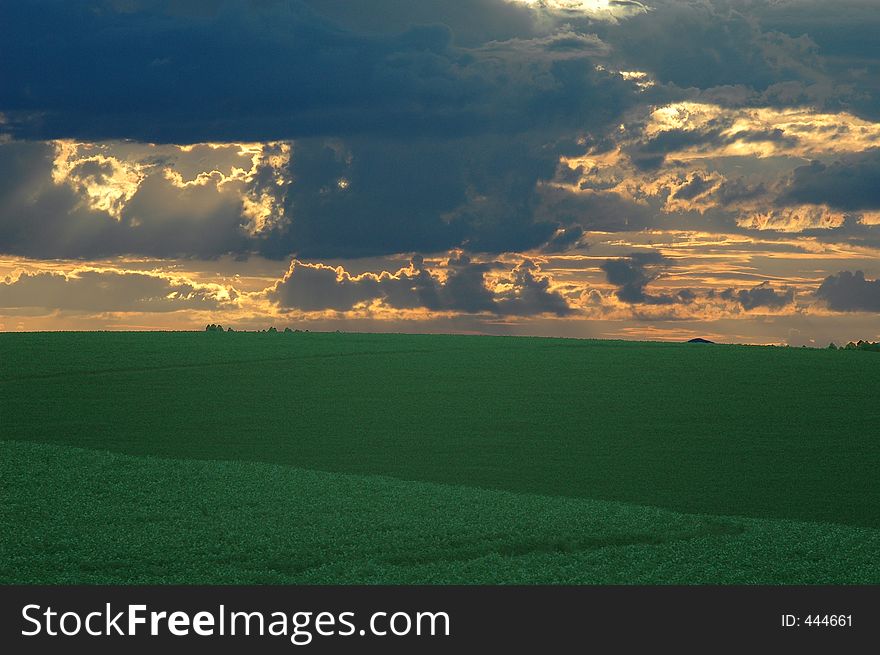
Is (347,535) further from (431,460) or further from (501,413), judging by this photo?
(501,413)

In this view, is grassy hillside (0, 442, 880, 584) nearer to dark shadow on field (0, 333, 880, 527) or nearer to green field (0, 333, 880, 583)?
green field (0, 333, 880, 583)

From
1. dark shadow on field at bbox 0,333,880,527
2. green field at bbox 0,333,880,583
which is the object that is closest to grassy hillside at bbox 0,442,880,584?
green field at bbox 0,333,880,583

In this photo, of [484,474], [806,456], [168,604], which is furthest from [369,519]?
[806,456]

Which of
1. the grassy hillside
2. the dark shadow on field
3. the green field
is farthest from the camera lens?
the dark shadow on field

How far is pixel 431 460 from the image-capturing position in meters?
18.0

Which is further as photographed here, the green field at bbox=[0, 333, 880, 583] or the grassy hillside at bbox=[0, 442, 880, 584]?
the green field at bbox=[0, 333, 880, 583]

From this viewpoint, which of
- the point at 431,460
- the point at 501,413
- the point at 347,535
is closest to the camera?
the point at 347,535

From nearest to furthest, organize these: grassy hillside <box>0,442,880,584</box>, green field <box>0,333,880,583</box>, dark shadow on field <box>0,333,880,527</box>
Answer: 1. grassy hillside <box>0,442,880,584</box>
2. green field <box>0,333,880,583</box>
3. dark shadow on field <box>0,333,880,527</box>

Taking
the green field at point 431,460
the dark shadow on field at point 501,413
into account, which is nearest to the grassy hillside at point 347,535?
the green field at point 431,460

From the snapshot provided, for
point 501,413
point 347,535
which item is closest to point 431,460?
point 501,413

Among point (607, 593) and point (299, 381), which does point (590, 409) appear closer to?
point (299, 381)

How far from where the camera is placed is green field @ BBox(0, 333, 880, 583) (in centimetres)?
1035

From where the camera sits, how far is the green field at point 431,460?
1035cm

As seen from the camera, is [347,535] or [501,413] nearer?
[347,535]
